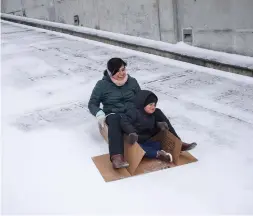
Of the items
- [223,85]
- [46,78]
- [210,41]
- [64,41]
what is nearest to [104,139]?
[223,85]

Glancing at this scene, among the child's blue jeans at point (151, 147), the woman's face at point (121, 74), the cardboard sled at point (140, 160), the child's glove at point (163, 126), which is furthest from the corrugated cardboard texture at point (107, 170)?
the woman's face at point (121, 74)

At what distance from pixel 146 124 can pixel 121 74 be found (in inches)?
23.2

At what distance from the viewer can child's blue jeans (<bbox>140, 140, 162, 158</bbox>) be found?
3.64m

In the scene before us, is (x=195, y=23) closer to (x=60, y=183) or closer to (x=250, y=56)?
(x=250, y=56)

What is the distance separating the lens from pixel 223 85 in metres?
6.12

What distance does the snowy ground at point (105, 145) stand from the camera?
10.1 ft

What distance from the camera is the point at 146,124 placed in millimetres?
3693

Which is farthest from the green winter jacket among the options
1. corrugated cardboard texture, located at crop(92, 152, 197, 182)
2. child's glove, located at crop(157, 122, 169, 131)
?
corrugated cardboard texture, located at crop(92, 152, 197, 182)

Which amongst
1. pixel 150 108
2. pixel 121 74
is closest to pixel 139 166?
pixel 150 108

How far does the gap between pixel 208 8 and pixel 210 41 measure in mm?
642

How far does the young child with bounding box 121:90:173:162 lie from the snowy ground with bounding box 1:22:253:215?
0.81 ft

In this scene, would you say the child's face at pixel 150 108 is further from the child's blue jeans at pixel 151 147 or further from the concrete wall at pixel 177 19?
the concrete wall at pixel 177 19

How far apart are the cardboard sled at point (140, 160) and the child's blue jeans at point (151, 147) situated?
5 cm

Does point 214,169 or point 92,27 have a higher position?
point 92,27
